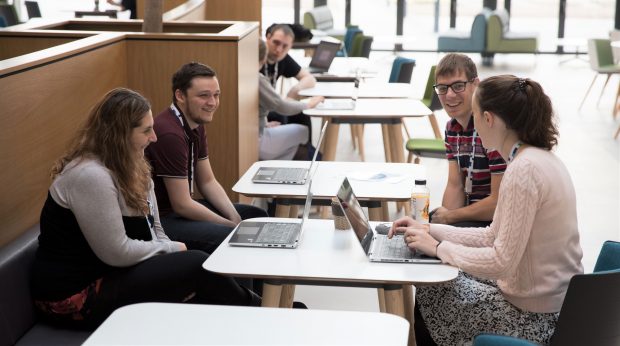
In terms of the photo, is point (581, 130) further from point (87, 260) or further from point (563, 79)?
point (87, 260)

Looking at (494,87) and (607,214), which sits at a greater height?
(494,87)

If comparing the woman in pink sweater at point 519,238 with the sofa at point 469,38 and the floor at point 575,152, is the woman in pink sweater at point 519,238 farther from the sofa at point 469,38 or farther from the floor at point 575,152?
the sofa at point 469,38

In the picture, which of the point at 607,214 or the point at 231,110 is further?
the point at 607,214

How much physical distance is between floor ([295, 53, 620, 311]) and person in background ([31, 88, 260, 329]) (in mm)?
1452

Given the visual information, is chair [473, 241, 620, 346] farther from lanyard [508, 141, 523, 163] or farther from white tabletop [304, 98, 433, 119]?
white tabletop [304, 98, 433, 119]

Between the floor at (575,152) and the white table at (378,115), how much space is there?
1.65ft

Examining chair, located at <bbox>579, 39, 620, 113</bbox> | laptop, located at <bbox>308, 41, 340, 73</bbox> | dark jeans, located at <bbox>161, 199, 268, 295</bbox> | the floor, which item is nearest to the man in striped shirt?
the floor

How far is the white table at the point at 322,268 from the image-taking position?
2.79m

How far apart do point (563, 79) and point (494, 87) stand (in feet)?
34.5

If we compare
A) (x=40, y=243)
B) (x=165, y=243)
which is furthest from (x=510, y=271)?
(x=40, y=243)

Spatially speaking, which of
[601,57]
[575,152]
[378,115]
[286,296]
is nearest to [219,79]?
[378,115]

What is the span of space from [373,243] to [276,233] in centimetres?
35

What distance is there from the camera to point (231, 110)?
188 inches

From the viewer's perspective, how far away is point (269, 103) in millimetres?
5836
